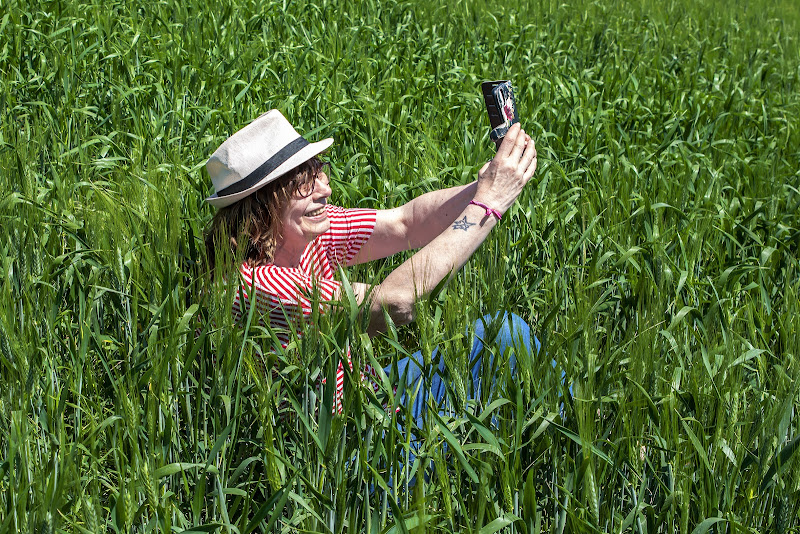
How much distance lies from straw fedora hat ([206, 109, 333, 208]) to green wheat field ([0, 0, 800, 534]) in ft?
0.47

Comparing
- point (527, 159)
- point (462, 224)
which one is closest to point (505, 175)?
point (527, 159)

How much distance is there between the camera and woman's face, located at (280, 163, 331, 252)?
227 centimetres

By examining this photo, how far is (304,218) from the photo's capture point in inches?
89.8

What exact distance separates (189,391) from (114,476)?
0.30 meters

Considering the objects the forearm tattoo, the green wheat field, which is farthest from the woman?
the green wheat field

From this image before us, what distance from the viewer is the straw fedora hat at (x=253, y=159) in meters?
2.19

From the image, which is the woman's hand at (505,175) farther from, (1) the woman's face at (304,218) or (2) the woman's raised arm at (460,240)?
(1) the woman's face at (304,218)

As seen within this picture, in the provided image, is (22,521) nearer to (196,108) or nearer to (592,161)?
(196,108)

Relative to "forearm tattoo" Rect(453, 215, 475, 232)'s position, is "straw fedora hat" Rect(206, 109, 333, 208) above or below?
above

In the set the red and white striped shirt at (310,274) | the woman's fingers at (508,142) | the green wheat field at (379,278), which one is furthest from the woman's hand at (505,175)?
the red and white striped shirt at (310,274)

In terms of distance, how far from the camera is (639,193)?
10.9ft

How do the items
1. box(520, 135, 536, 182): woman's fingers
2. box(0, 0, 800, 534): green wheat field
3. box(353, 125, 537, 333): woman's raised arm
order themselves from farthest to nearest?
box(520, 135, 536, 182): woman's fingers < box(353, 125, 537, 333): woman's raised arm < box(0, 0, 800, 534): green wheat field

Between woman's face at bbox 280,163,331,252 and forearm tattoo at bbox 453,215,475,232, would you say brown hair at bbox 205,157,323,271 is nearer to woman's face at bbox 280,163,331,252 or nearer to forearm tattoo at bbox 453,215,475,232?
woman's face at bbox 280,163,331,252

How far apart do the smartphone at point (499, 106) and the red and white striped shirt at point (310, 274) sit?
479 mm
